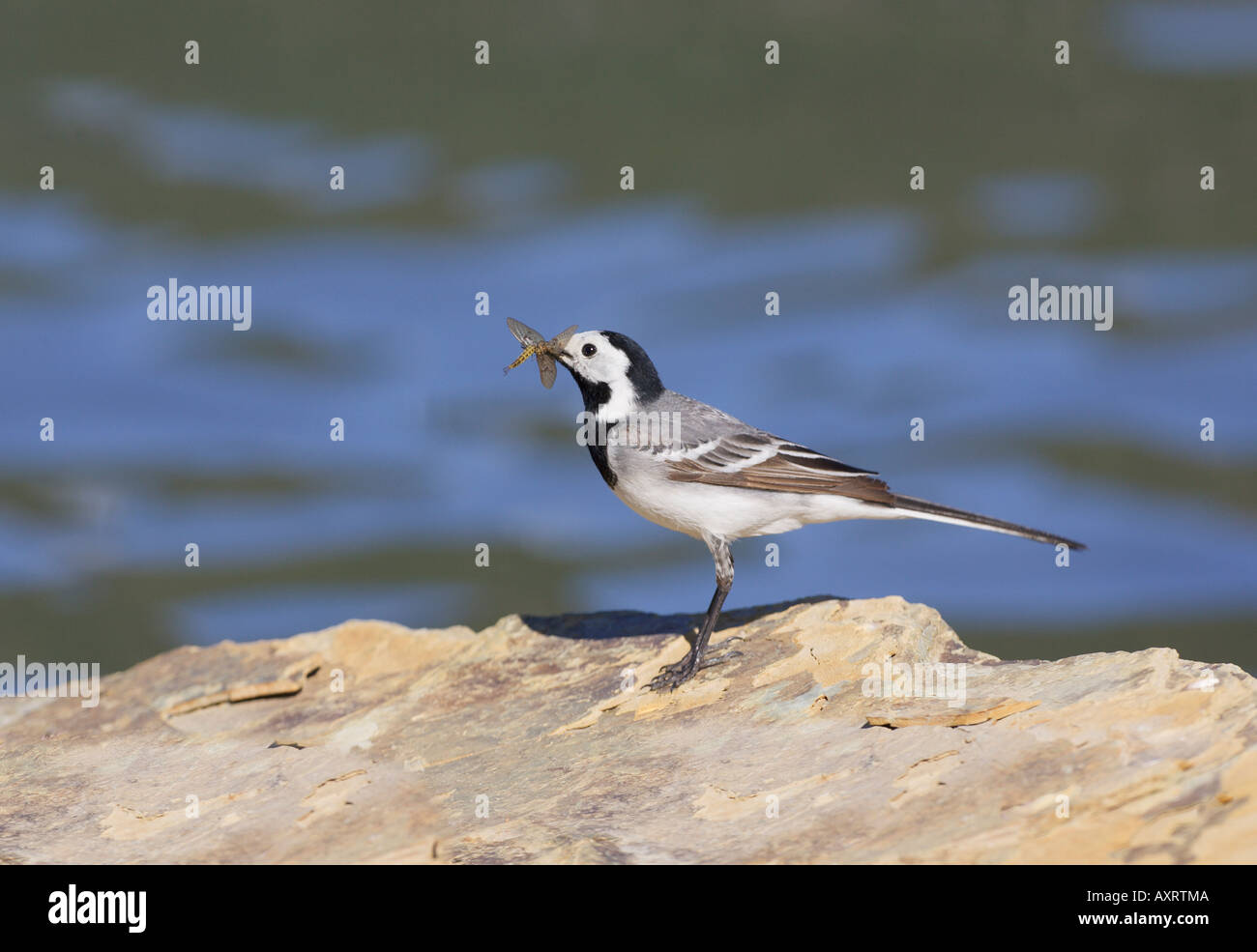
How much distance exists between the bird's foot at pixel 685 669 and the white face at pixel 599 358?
6.81 ft

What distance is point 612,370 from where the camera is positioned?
29.4 ft

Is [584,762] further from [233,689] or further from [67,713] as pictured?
[67,713]

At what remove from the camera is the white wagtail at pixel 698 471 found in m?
8.14

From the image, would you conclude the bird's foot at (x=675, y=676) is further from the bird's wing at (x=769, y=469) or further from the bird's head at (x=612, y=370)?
the bird's head at (x=612, y=370)

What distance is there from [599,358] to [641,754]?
3.14 m

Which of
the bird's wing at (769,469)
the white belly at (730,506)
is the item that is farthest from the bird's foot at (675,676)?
the bird's wing at (769,469)

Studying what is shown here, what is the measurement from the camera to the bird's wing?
8.16 meters

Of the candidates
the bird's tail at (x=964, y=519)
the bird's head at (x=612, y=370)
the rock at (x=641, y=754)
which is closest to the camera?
the rock at (x=641, y=754)

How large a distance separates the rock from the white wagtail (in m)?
0.60

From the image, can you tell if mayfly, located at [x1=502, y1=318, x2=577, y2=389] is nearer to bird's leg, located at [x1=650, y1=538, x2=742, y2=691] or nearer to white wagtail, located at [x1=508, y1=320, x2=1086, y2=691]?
white wagtail, located at [x1=508, y1=320, x2=1086, y2=691]
